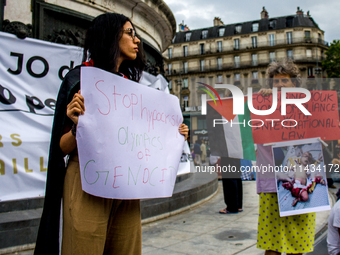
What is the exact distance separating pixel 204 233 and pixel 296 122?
237cm

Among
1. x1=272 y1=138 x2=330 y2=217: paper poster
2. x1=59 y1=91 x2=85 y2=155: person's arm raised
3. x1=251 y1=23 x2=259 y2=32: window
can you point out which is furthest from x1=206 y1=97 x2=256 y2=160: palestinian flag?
x1=251 y1=23 x2=259 y2=32: window

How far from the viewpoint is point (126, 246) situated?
1.50m

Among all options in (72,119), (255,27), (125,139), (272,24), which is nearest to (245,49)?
(255,27)

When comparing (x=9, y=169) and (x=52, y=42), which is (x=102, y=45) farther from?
(x=52, y=42)

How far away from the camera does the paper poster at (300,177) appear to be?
234 cm

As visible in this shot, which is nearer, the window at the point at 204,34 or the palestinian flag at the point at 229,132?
the palestinian flag at the point at 229,132

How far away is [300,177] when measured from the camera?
94.0 inches

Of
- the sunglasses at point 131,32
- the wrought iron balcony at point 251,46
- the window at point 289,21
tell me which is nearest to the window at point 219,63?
the wrought iron balcony at point 251,46

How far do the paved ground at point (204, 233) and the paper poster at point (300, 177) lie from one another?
1.43 metres

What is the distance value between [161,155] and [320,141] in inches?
56.4

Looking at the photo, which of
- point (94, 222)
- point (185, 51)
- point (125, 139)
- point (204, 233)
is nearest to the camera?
point (94, 222)

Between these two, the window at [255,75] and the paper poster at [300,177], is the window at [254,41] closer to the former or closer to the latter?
the window at [255,75]

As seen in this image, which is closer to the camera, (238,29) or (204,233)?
(204,233)

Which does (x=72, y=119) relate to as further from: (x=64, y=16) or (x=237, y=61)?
(x=237, y=61)
